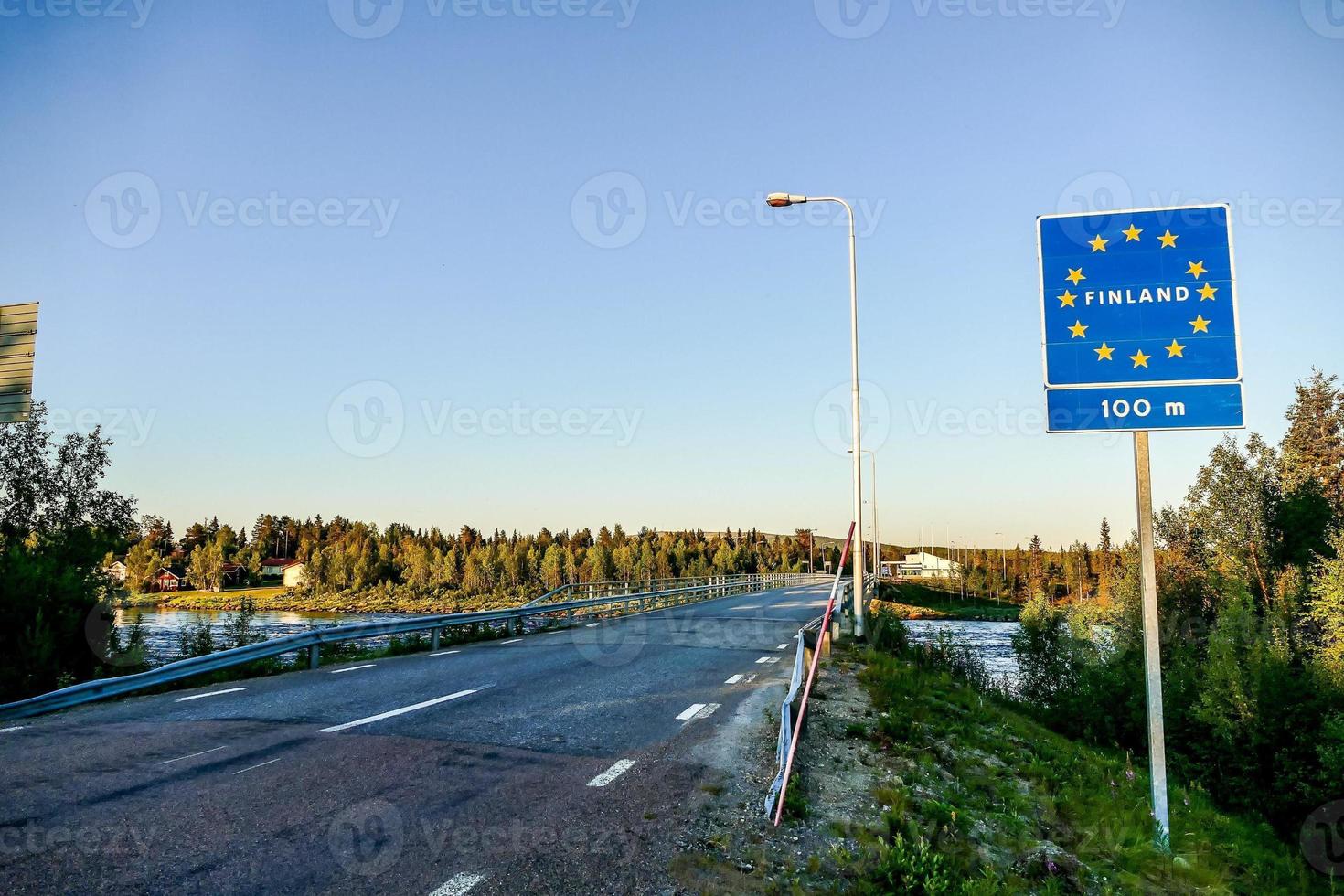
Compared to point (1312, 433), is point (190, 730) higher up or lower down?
lower down

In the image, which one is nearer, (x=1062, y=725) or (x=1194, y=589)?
(x=1062, y=725)

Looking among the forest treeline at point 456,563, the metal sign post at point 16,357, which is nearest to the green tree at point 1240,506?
the forest treeline at point 456,563

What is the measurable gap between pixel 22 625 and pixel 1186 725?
43.1 metres

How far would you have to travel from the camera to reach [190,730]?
25.4 ft

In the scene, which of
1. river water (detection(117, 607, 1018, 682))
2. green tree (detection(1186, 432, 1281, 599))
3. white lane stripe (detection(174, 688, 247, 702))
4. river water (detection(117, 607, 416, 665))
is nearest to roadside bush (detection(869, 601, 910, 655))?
river water (detection(117, 607, 1018, 682))

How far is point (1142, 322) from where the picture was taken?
7.77 meters

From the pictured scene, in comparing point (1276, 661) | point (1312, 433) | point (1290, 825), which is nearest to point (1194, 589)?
point (1312, 433)

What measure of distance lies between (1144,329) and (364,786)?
8525 millimetres

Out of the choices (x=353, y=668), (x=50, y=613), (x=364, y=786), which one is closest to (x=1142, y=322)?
(x=364, y=786)

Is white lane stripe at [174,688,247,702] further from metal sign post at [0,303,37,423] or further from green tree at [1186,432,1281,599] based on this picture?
green tree at [1186,432,1281,599]

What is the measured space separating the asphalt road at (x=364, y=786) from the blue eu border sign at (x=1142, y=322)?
17.6 feet

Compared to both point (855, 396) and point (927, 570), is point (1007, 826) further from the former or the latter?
point (927, 570)

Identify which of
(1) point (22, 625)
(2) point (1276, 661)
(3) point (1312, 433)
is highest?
(3) point (1312, 433)

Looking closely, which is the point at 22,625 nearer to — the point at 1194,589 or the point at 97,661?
the point at 97,661
